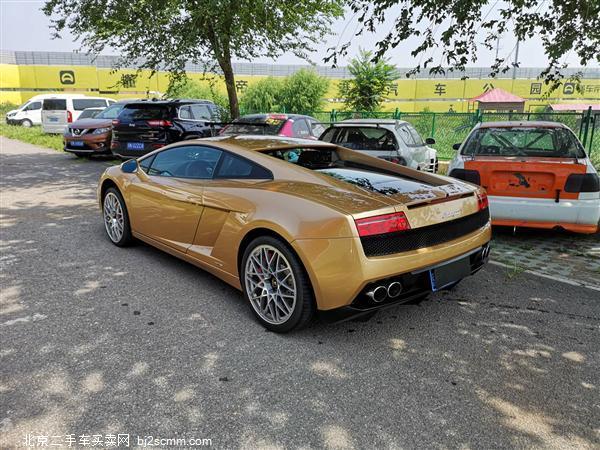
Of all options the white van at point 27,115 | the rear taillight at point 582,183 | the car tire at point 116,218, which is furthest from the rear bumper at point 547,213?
the white van at point 27,115

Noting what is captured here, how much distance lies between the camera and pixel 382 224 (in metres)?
2.97

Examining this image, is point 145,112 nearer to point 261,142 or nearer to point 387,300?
point 261,142

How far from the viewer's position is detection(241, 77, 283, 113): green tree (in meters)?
31.5

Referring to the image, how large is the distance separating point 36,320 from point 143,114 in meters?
8.53

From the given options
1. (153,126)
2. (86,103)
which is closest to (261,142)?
(153,126)

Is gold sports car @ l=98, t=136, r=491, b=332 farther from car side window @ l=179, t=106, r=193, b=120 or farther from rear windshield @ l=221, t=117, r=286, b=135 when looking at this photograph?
car side window @ l=179, t=106, r=193, b=120

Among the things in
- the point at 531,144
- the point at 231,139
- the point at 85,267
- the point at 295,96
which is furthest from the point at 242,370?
the point at 295,96

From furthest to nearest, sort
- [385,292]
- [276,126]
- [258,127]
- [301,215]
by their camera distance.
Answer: [258,127]
[276,126]
[301,215]
[385,292]

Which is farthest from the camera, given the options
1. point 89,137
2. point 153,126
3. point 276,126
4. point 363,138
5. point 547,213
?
point 89,137

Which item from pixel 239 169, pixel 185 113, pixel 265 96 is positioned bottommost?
pixel 239 169

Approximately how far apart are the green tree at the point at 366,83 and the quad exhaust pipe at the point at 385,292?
22.2 metres

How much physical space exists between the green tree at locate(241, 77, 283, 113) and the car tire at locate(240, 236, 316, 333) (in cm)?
2811

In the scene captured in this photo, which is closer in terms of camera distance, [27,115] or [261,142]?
[261,142]

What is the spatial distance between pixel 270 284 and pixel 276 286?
0.06 metres
